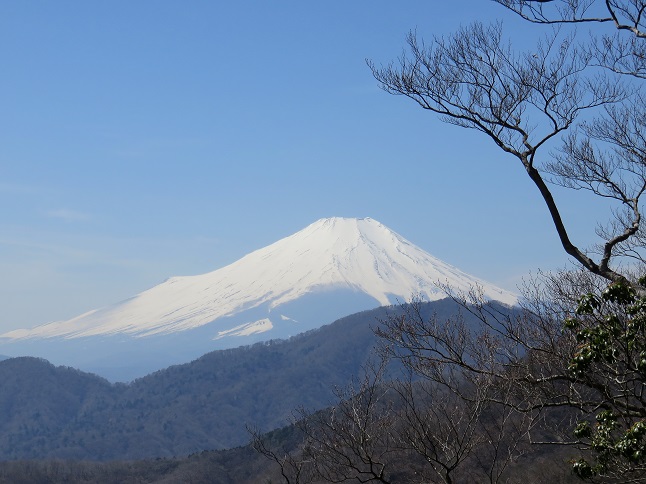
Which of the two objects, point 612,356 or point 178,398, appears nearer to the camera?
point 612,356

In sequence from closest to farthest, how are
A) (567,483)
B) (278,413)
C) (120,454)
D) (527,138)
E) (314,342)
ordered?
1. (527,138)
2. (567,483)
3. (120,454)
4. (278,413)
5. (314,342)

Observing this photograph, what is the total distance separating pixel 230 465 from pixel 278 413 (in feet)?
205

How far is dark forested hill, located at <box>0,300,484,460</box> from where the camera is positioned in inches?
5128

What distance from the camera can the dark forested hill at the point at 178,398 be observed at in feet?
427

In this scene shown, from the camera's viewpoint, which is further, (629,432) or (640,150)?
(640,150)

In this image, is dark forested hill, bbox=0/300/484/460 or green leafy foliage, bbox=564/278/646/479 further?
dark forested hill, bbox=0/300/484/460

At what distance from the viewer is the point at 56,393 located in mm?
152000

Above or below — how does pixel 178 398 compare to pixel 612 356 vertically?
below

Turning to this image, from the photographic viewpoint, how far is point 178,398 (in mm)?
147125

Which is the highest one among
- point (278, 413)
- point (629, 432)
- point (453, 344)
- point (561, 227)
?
point (561, 227)

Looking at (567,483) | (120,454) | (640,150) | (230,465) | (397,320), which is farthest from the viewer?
(120,454)

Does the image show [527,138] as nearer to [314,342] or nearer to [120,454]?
[120,454]

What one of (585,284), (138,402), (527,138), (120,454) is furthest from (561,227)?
(138,402)

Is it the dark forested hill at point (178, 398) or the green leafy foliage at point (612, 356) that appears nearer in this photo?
the green leafy foliage at point (612, 356)
